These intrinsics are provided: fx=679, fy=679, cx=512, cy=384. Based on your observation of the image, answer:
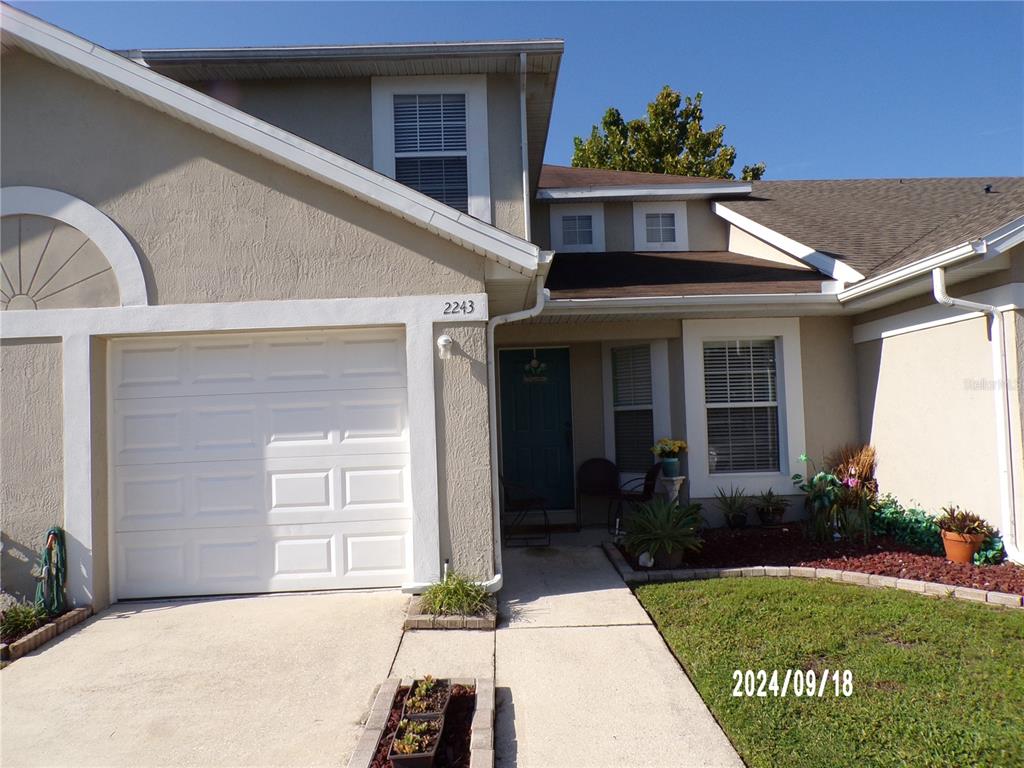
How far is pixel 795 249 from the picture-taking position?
8.89 metres

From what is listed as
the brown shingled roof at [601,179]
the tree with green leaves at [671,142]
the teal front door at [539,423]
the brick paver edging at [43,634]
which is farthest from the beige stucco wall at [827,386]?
the tree with green leaves at [671,142]

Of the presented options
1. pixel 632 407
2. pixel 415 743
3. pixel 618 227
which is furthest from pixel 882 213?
pixel 415 743

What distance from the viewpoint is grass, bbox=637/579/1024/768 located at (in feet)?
11.0

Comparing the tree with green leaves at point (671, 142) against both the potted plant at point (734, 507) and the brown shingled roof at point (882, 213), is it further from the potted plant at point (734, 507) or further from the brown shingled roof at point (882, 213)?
the potted plant at point (734, 507)

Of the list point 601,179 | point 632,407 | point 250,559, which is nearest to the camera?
point 250,559

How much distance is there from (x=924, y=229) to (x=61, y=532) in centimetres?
1063

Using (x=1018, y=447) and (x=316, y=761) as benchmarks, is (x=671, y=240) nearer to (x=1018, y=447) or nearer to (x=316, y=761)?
(x=1018, y=447)

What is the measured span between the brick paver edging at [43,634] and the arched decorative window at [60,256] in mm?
2508

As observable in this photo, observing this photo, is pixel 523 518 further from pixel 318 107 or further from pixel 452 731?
pixel 318 107

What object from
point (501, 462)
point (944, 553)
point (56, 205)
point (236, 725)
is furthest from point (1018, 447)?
point (56, 205)

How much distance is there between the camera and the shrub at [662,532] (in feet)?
21.5

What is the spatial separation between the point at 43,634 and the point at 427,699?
10.6 ft

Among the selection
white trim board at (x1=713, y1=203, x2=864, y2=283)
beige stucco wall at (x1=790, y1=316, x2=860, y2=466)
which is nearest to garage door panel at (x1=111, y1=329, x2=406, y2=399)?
beige stucco wall at (x1=790, y1=316, x2=860, y2=466)

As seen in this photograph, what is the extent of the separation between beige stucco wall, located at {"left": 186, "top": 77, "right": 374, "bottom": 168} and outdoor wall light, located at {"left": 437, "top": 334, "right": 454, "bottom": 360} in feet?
10.9
